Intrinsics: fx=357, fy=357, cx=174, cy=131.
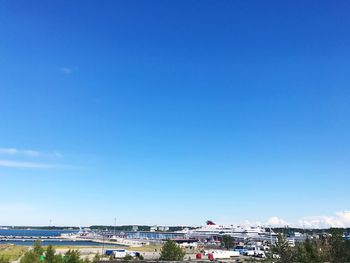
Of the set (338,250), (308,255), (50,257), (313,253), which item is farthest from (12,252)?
(338,250)

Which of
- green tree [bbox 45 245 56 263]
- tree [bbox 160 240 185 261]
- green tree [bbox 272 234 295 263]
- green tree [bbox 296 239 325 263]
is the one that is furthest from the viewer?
tree [bbox 160 240 185 261]

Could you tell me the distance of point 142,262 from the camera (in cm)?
7925

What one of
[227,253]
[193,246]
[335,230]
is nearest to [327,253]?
[335,230]

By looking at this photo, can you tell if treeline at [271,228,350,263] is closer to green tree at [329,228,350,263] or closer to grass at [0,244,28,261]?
green tree at [329,228,350,263]

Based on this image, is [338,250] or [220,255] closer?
[338,250]

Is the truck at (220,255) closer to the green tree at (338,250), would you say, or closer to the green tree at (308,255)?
the green tree at (308,255)

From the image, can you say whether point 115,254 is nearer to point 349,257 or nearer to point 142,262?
point 142,262

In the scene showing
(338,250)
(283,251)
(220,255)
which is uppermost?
(283,251)

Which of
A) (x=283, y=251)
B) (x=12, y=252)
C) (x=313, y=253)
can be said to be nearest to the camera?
(x=283, y=251)

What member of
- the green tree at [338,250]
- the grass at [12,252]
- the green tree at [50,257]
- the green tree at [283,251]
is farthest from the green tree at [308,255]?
the grass at [12,252]

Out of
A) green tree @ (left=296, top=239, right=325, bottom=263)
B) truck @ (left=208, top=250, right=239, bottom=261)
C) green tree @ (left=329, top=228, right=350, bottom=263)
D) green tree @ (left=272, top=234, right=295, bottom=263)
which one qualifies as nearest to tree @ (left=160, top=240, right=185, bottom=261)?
green tree @ (left=272, top=234, right=295, bottom=263)

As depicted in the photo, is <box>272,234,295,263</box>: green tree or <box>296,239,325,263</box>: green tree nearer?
<box>272,234,295,263</box>: green tree

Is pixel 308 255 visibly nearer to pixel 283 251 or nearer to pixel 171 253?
pixel 283 251

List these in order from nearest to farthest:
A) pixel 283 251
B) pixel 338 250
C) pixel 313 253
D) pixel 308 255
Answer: pixel 283 251 < pixel 338 250 < pixel 308 255 < pixel 313 253
